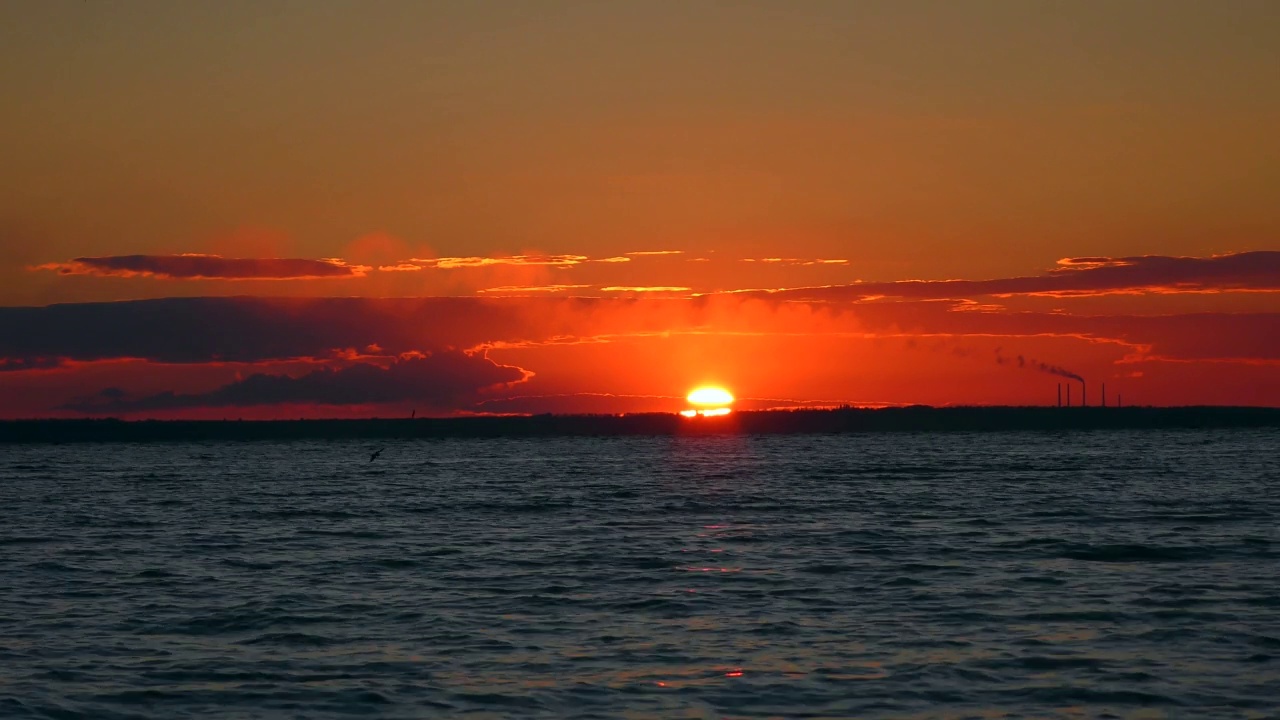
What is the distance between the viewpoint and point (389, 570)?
45.3m

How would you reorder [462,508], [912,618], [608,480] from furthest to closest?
[608,480], [462,508], [912,618]

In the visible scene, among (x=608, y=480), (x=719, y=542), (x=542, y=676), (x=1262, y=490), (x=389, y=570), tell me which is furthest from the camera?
(x=608, y=480)

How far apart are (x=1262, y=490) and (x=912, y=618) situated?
206 feet

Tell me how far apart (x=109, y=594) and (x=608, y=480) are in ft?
264

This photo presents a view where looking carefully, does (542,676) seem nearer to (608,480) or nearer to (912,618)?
(912,618)

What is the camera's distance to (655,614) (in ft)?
112

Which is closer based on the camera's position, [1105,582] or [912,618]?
[912,618]

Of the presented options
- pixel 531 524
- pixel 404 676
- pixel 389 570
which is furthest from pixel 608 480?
pixel 404 676

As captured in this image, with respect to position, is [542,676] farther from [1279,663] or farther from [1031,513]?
[1031,513]

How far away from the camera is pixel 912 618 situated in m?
32.9

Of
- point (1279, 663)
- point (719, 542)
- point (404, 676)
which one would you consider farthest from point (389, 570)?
point (1279, 663)

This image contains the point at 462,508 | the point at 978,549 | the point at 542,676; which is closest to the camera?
the point at 542,676

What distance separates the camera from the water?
25.1 meters

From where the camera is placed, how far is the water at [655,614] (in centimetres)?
2508
